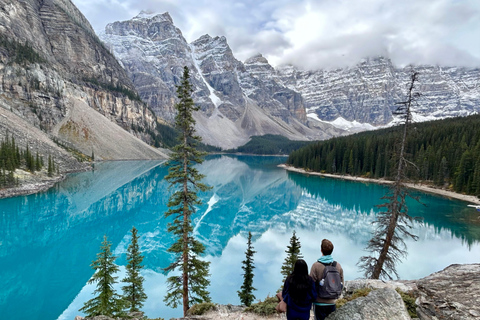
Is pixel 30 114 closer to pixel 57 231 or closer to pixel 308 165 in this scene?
pixel 57 231

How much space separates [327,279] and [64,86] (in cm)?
13695

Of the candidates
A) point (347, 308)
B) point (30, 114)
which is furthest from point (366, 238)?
point (30, 114)

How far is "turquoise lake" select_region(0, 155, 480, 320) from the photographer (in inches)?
703

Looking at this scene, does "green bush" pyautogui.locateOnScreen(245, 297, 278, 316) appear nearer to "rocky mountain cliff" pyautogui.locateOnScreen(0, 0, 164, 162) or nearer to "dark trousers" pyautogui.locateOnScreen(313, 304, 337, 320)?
"dark trousers" pyautogui.locateOnScreen(313, 304, 337, 320)

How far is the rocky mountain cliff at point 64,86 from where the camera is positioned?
93062 millimetres

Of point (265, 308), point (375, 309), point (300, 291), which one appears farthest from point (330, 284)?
point (265, 308)

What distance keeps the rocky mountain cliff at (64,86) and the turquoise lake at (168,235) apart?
134 ft

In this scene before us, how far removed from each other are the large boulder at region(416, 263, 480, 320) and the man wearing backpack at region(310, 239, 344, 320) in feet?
6.96

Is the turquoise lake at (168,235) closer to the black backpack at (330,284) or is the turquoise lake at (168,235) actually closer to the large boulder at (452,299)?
the large boulder at (452,299)

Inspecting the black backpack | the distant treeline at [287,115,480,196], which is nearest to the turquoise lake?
the distant treeline at [287,115,480,196]

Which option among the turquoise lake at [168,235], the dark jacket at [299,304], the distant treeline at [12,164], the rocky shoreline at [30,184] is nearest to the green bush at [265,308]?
the dark jacket at [299,304]

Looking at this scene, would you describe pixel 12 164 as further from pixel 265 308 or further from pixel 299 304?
pixel 299 304

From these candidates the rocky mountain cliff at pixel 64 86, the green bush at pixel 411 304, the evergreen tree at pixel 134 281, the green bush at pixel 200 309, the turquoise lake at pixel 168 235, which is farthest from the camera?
the rocky mountain cliff at pixel 64 86

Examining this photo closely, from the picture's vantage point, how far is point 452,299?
574cm
